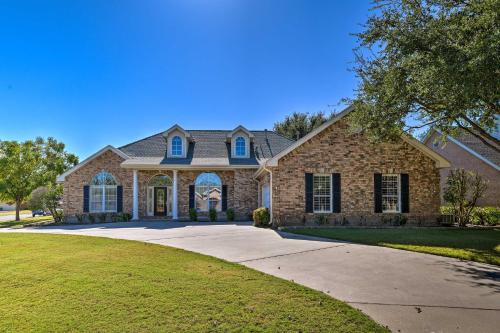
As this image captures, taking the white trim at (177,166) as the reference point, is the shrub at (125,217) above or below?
below

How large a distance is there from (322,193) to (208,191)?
27.6 ft

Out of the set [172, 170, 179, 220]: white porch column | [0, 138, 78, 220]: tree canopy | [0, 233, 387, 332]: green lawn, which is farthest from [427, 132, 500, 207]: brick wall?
[0, 138, 78, 220]: tree canopy

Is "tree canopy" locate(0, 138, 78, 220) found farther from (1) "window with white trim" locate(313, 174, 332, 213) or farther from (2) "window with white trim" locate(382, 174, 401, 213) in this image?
(2) "window with white trim" locate(382, 174, 401, 213)

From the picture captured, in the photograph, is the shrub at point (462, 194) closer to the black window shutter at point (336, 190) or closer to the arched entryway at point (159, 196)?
the black window shutter at point (336, 190)

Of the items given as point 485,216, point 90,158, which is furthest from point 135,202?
point 485,216

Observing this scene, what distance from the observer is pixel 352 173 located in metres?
16.3

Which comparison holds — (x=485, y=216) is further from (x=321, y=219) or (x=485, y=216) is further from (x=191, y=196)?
(x=191, y=196)

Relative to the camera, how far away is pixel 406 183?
1647 centimetres

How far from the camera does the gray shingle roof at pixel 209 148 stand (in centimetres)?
2262

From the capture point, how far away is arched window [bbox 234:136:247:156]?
2320 cm

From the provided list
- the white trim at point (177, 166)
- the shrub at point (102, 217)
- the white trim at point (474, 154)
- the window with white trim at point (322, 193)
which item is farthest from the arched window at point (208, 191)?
the white trim at point (474, 154)

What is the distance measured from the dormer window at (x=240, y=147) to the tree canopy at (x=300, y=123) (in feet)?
63.1

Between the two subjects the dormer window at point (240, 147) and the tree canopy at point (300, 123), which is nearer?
the dormer window at point (240, 147)

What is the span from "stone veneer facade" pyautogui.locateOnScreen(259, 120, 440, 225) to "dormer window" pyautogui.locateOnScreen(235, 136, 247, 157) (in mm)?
7503
